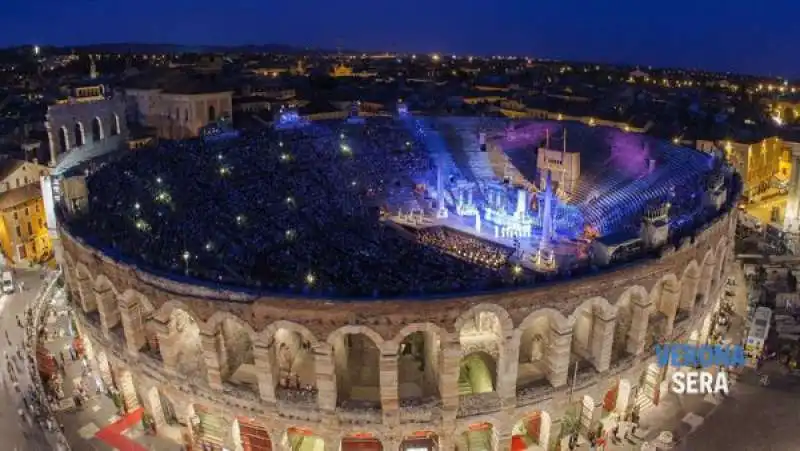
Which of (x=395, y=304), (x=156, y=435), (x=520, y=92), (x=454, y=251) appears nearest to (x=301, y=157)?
(x=454, y=251)

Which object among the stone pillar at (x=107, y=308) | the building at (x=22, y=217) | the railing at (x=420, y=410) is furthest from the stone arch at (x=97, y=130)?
the railing at (x=420, y=410)

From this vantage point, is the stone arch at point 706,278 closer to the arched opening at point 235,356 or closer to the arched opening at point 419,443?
the arched opening at point 419,443

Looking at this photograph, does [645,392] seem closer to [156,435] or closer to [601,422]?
[601,422]

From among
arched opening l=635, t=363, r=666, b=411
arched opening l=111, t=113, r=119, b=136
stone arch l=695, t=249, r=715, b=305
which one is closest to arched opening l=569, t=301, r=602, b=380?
arched opening l=635, t=363, r=666, b=411

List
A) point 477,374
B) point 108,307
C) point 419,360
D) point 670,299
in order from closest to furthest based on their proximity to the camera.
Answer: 1. point 477,374
2. point 419,360
3. point 670,299
4. point 108,307

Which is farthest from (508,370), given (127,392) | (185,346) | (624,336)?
(127,392)

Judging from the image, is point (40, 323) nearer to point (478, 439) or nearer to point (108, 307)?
point (108, 307)
